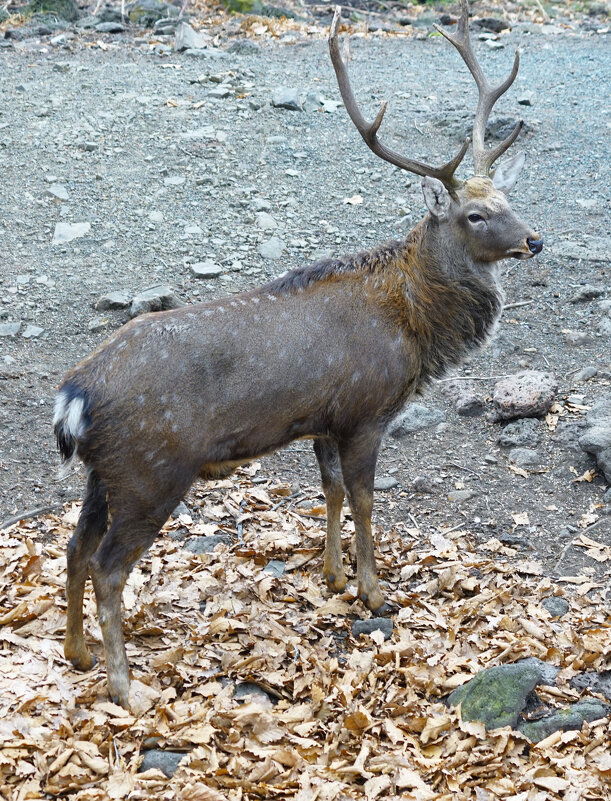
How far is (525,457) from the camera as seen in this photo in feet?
26.9

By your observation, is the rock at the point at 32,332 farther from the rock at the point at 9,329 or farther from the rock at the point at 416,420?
the rock at the point at 416,420

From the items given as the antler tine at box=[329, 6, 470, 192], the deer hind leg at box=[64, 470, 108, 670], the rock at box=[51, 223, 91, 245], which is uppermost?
the antler tine at box=[329, 6, 470, 192]

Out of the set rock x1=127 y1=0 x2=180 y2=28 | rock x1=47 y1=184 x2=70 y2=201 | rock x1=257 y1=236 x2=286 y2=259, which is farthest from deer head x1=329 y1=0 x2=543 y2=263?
rock x1=127 y1=0 x2=180 y2=28

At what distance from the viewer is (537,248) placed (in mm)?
6551

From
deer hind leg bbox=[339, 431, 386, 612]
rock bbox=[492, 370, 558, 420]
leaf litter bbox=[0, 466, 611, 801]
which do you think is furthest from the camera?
rock bbox=[492, 370, 558, 420]

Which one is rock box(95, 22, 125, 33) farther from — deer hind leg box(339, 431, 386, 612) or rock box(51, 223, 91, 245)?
deer hind leg box(339, 431, 386, 612)

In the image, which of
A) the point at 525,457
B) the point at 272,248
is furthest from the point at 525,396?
the point at 272,248

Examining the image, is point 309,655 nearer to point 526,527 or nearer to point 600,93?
point 526,527

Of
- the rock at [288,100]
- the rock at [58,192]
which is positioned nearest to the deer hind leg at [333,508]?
the rock at [58,192]

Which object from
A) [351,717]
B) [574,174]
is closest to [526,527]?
[351,717]

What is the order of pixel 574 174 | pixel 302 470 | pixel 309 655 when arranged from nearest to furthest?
1. pixel 309 655
2. pixel 302 470
3. pixel 574 174

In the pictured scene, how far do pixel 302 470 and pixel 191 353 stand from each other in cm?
301

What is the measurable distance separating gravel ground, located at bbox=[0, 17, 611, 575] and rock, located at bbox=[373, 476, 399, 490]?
0.18ft

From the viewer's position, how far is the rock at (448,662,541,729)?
5430 millimetres
